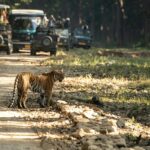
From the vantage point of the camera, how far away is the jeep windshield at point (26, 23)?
132ft

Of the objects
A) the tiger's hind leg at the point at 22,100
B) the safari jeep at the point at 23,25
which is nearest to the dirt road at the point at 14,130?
the tiger's hind leg at the point at 22,100

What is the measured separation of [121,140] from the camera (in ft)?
33.9

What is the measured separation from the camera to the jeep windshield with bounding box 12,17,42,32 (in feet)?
132

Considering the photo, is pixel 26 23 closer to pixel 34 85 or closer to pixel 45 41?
pixel 45 41

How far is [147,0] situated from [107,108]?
4544 centimetres

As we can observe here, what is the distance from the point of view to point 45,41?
36.4 meters

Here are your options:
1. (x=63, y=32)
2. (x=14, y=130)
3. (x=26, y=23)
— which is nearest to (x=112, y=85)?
(x=14, y=130)

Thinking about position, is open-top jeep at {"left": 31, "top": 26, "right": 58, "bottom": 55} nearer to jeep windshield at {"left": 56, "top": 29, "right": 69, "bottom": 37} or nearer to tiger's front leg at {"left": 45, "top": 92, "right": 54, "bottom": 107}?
jeep windshield at {"left": 56, "top": 29, "right": 69, "bottom": 37}

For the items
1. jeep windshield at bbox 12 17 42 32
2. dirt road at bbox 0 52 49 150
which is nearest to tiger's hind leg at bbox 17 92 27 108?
dirt road at bbox 0 52 49 150

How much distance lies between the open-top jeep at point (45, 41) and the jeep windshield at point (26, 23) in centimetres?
312

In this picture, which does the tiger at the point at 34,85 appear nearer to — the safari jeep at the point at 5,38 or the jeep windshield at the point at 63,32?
the safari jeep at the point at 5,38

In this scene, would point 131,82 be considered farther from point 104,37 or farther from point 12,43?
point 104,37

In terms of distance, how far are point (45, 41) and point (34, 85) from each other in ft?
72.2

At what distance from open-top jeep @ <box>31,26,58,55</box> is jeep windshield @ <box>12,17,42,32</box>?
3116 mm
